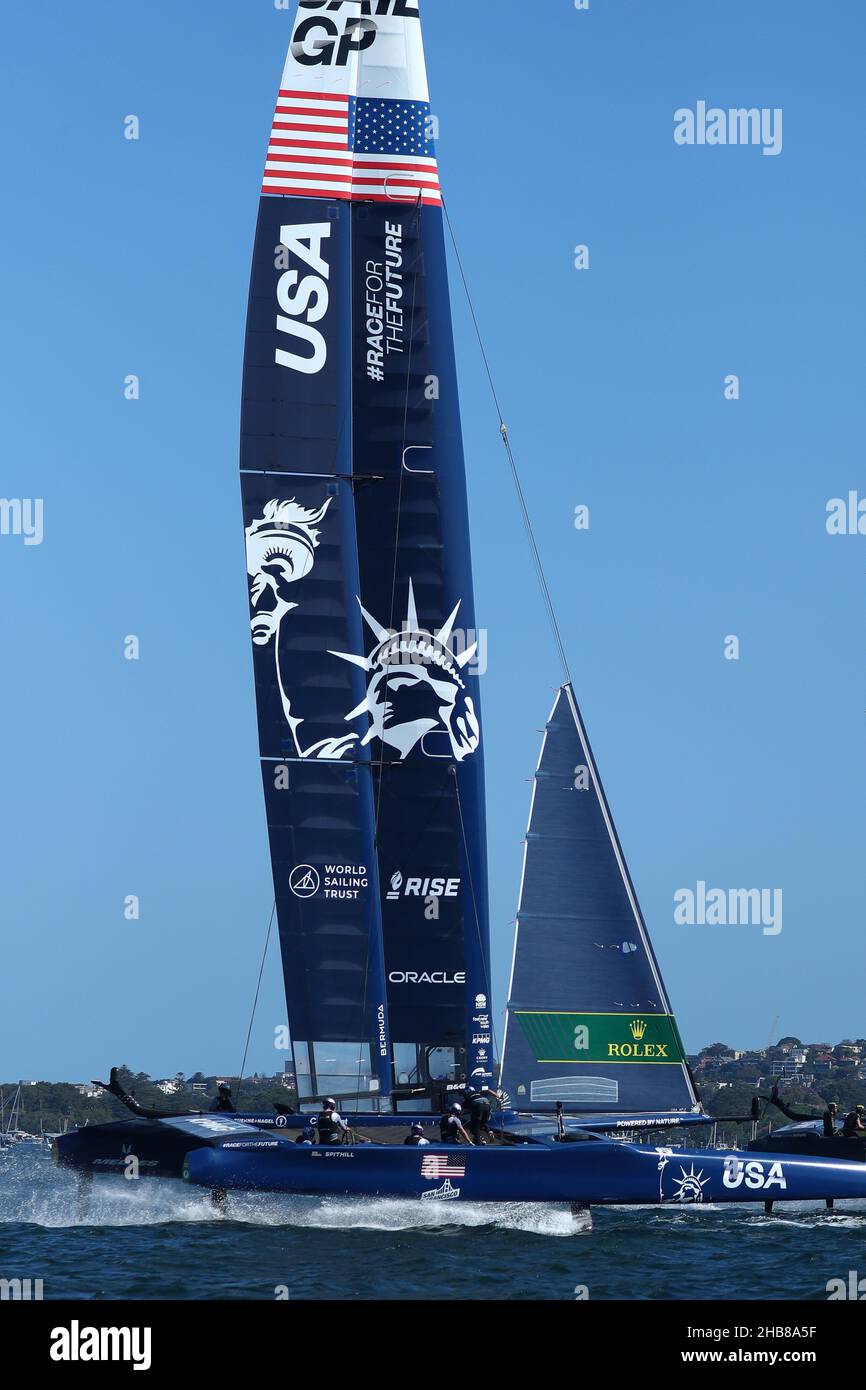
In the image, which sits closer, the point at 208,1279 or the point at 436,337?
the point at 208,1279

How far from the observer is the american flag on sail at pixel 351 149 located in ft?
82.9

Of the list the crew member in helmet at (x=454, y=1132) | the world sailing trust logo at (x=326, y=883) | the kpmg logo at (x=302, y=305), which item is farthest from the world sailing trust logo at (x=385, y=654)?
the crew member in helmet at (x=454, y=1132)

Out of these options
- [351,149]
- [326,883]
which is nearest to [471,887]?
[326,883]

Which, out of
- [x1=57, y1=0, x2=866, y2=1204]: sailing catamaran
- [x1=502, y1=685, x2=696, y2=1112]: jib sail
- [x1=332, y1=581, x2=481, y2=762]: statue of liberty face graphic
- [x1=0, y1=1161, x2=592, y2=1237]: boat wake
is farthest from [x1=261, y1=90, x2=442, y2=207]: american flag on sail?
[x1=0, y1=1161, x2=592, y2=1237]: boat wake

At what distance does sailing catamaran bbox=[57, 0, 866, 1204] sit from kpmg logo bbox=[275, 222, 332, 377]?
0.03 meters

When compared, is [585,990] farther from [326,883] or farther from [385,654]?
[385,654]

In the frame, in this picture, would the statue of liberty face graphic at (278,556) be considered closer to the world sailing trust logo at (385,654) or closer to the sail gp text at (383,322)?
the world sailing trust logo at (385,654)

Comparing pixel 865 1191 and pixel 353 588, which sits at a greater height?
pixel 353 588

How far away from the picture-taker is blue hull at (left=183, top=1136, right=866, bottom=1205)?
64.3 ft

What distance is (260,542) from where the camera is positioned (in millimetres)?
24578

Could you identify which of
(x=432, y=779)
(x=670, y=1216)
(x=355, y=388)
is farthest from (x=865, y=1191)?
(x=355, y=388)
